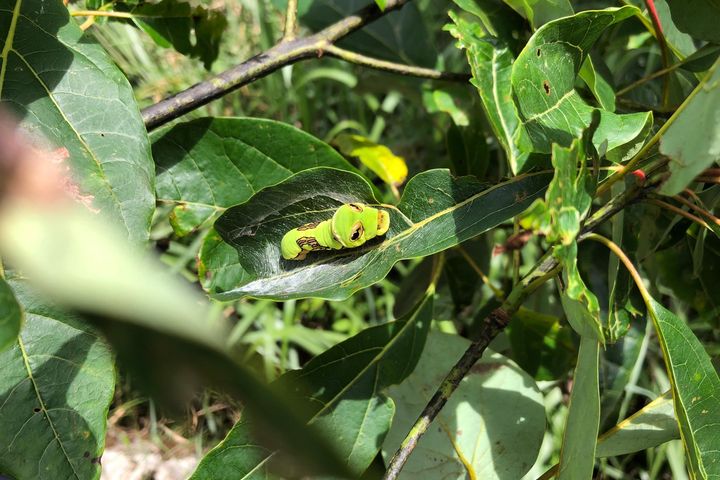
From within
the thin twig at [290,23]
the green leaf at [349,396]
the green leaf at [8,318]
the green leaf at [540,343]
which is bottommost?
the green leaf at [540,343]

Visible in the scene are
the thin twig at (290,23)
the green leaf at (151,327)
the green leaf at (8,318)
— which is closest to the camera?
the green leaf at (151,327)

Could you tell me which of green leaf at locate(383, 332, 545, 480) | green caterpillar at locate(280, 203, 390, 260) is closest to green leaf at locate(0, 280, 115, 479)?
green caterpillar at locate(280, 203, 390, 260)

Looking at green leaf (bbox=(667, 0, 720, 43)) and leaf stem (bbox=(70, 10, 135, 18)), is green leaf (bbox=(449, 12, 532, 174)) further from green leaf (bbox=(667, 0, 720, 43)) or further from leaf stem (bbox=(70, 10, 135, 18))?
leaf stem (bbox=(70, 10, 135, 18))

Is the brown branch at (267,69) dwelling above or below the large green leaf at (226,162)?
above

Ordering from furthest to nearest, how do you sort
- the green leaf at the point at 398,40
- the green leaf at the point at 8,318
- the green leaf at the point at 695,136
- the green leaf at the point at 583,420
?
1. the green leaf at the point at 398,40
2. the green leaf at the point at 583,420
3. the green leaf at the point at 695,136
4. the green leaf at the point at 8,318

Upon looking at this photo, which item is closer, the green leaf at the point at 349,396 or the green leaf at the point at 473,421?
the green leaf at the point at 349,396

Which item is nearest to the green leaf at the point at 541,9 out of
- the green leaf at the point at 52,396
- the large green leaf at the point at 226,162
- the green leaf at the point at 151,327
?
the large green leaf at the point at 226,162

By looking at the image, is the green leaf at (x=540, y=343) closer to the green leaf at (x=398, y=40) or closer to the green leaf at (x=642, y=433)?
the green leaf at (x=642, y=433)

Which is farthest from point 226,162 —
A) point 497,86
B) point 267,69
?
point 497,86
